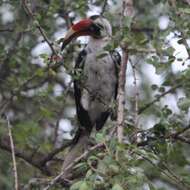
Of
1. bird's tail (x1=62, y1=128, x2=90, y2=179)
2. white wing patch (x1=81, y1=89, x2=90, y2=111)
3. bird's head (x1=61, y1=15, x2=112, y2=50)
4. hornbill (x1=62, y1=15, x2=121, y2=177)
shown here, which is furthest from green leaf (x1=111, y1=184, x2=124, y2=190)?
white wing patch (x1=81, y1=89, x2=90, y2=111)

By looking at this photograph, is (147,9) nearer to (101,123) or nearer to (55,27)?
(55,27)

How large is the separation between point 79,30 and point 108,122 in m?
0.72

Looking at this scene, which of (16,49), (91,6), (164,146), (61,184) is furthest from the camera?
(91,6)

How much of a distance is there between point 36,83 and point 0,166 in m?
0.74

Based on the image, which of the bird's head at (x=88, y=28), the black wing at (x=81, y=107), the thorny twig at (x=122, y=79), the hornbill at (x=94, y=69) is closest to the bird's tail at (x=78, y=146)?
the hornbill at (x=94, y=69)

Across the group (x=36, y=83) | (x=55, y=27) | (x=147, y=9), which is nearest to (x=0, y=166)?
(x=36, y=83)

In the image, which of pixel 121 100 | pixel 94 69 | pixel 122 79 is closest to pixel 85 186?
pixel 121 100

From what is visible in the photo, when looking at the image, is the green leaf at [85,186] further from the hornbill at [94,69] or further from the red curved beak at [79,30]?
the hornbill at [94,69]

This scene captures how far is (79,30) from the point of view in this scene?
4309mm

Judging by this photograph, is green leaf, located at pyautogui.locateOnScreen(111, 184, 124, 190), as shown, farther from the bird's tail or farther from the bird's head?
the bird's head

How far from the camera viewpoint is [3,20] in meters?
5.72

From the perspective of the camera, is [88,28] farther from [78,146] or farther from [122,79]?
[122,79]

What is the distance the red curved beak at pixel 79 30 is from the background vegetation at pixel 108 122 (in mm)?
64

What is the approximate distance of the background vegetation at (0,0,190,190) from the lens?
2461mm
